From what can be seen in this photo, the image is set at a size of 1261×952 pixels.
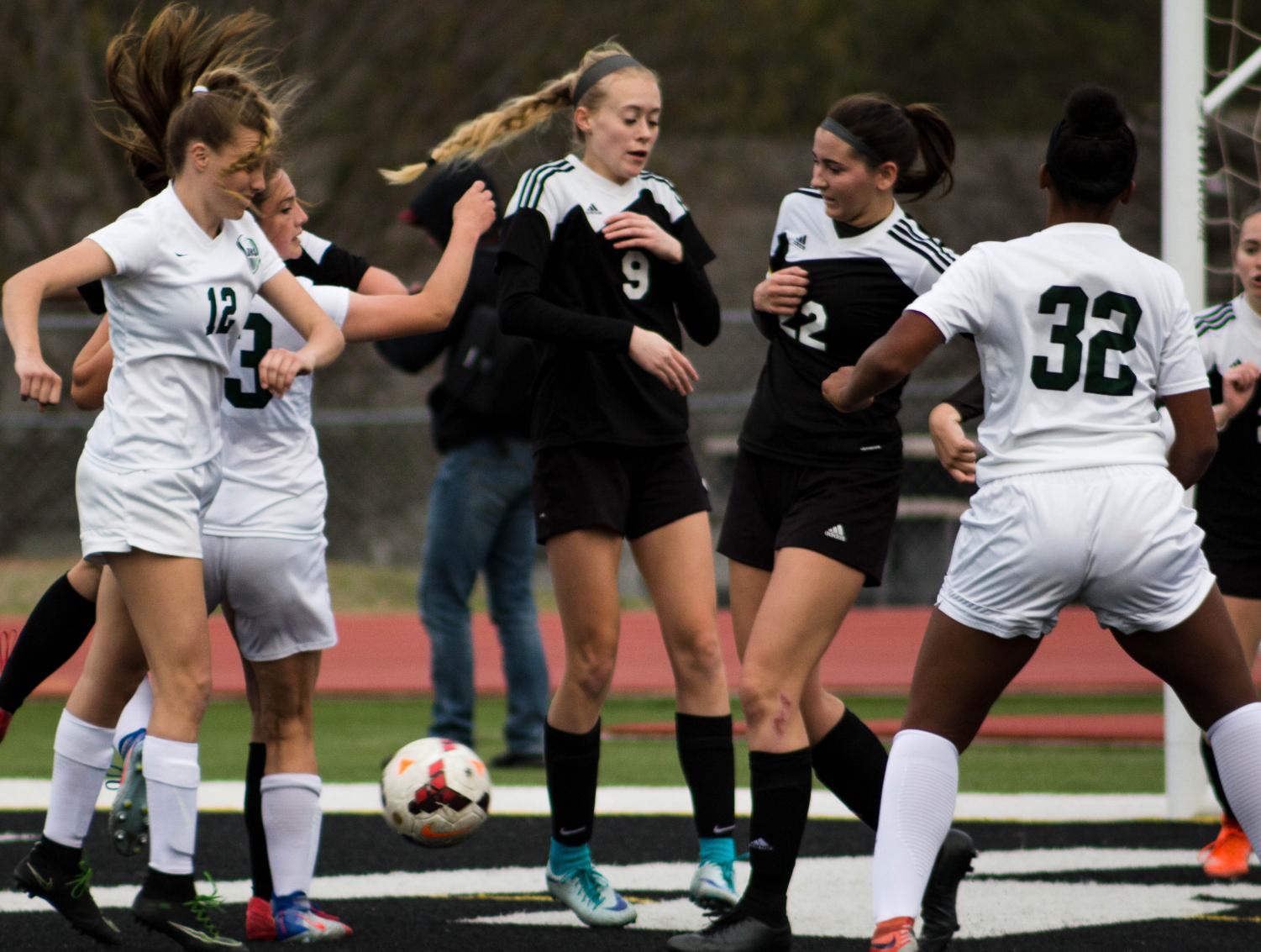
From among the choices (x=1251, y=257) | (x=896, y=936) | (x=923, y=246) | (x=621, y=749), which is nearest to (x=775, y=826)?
(x=896, y=936)

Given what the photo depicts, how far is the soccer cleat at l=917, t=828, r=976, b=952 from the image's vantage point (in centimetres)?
443

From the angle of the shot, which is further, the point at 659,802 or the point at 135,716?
the point at 659,802

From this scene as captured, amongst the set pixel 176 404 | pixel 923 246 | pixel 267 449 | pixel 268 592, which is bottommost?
pixel 268 592

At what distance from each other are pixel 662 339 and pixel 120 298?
137 centimetres

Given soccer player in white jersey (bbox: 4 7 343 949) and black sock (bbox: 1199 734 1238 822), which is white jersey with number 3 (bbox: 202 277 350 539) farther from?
black sock (bbox: 1199 734 1238 822)

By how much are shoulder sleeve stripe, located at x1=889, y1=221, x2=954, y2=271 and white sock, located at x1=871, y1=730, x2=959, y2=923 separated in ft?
4.51

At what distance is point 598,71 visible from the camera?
513 cm

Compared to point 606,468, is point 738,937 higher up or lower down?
lower down

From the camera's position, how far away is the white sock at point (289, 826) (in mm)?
4785

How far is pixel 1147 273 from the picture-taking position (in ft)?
13.0

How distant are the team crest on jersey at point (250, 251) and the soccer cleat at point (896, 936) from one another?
7.04ft

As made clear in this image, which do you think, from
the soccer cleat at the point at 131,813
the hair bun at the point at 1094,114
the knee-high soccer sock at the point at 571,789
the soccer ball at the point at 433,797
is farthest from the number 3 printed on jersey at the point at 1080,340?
the soccer cleat at the point at 131,813

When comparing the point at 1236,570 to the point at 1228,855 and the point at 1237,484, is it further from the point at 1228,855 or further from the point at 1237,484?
the point at 1228,855

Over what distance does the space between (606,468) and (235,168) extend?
1.27 m
